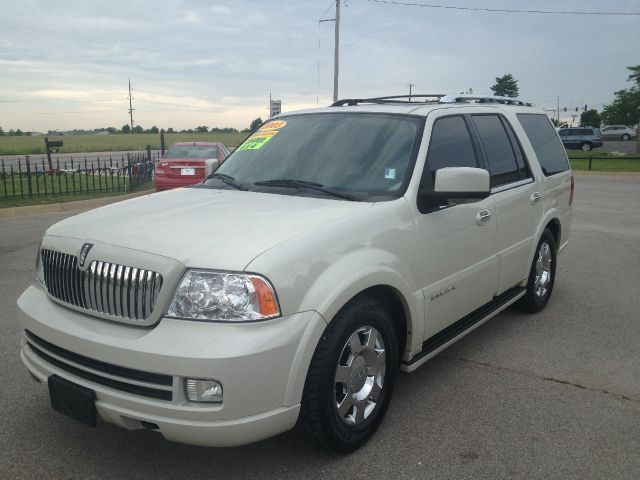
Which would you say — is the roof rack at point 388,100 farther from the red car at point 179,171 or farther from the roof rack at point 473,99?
the red car at point 179,171

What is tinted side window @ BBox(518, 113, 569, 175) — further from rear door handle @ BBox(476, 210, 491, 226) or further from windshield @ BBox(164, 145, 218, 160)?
windshield @ BBox(164, 145, 218, 160)

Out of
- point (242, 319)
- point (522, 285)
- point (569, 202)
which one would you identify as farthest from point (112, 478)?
point (569, 202)

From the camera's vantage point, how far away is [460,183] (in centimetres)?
339

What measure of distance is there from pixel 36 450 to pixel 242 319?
4.96 feet

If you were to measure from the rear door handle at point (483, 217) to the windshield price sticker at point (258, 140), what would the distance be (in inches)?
62.0

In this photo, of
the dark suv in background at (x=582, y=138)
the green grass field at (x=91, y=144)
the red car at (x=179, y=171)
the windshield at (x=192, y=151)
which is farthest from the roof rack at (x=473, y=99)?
the green grass field at (x=91, y=144)

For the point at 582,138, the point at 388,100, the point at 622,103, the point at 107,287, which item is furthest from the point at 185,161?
the point at 622,103

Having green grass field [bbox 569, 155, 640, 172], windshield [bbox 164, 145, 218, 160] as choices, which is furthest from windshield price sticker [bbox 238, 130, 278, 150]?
green grass field [bbox 569, 155, 640, 172]

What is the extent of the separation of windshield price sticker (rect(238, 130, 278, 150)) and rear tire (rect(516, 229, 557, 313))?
2549 millimetres

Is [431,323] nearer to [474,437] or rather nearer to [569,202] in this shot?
[474,437]

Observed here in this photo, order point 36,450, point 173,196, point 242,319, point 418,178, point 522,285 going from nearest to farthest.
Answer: point 242,319
point 36,450
point 418,178
point 173,196
point 522,285

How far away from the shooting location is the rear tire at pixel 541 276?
529 centimetres

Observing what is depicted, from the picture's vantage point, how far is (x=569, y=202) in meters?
6.00

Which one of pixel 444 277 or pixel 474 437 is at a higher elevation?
pixel 444 277
